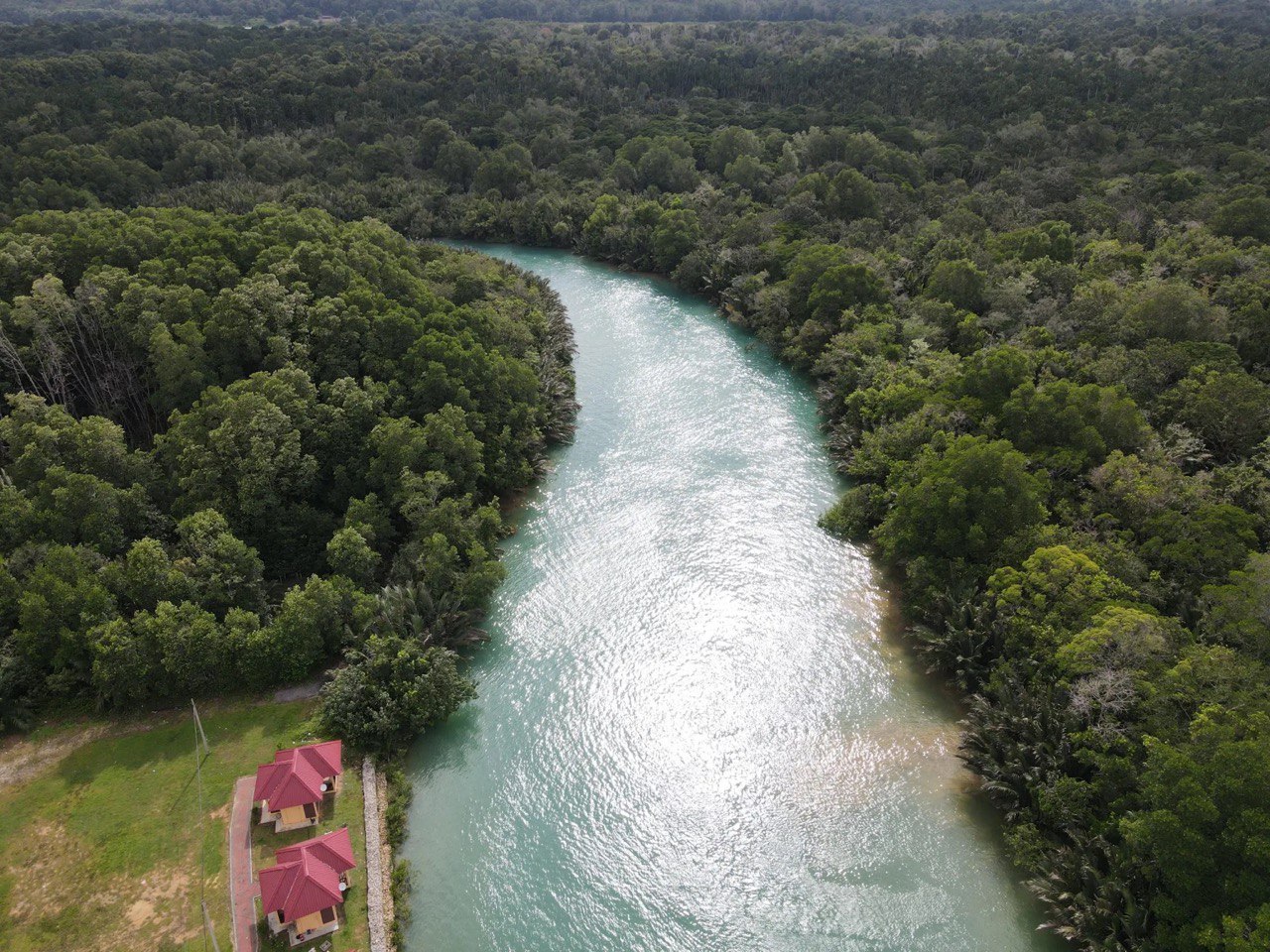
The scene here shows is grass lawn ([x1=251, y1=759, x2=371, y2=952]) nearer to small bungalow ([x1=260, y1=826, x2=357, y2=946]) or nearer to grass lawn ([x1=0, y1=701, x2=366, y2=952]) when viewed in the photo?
grass lawn ([x1=0, y1=701, x2=366, y2=952])

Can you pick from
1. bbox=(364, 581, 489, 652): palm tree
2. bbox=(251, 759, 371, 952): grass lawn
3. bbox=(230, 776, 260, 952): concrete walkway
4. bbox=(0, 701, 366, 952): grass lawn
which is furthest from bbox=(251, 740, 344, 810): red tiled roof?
bbox=(364, 581, 489, 652): palm tree

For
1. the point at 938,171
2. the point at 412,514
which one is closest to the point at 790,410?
the point at 412,514

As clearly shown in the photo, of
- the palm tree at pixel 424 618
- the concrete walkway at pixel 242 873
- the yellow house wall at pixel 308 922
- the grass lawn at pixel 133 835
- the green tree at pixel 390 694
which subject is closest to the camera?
the yellow house wall at pixel 308 922

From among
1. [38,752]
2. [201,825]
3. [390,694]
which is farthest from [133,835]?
[390,694]

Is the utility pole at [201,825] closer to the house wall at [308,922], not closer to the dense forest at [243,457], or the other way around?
the house wall at [308,922]

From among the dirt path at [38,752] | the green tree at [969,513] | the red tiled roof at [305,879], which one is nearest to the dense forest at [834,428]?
the green tree at [969,513]

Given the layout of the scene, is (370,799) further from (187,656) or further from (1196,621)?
(1196,621)

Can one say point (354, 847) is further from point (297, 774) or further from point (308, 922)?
point (297, 774)
